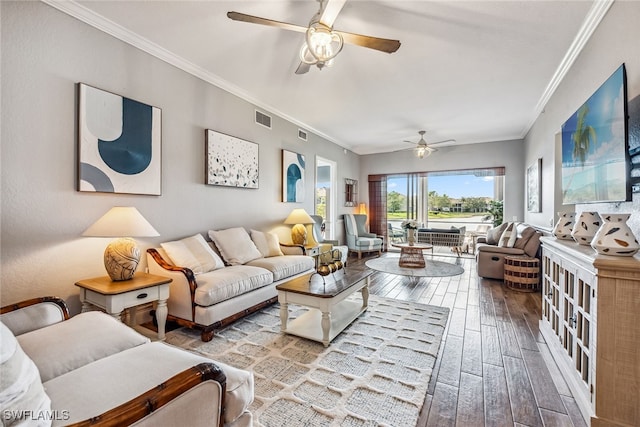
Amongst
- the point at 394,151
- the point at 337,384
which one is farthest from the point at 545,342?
the point at 394,151

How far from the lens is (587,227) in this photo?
1.94 m

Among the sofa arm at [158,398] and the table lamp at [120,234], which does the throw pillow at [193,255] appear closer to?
the table lamp at [120,234]

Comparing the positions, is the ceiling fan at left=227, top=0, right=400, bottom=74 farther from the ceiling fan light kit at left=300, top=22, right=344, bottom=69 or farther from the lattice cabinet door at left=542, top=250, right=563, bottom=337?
the lattice cabinet door at left=542, top=250, right=563, bottom=337

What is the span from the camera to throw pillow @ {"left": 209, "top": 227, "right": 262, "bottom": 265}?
3365 mm

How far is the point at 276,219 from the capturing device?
4.72 m

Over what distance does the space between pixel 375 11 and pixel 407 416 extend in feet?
9.56

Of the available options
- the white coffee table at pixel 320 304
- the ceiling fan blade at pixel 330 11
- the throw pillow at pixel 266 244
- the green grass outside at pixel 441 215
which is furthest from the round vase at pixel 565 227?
the green grass outside at pixel 441 215

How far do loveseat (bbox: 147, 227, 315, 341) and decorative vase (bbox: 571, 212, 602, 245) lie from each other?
277cm

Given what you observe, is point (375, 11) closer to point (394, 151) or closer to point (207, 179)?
point (207, 179)

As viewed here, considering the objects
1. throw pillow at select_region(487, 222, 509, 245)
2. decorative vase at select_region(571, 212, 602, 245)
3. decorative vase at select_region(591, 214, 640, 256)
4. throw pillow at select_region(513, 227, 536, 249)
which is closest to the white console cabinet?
decorative vase at select_region(591, 214, 640, 256)

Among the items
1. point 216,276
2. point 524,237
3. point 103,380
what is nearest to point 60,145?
point 216,276

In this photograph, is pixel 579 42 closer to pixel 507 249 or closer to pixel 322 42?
pixel 322 42

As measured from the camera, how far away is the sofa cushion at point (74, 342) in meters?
1.23

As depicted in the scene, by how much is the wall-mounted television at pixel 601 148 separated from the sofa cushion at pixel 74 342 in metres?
3.09
